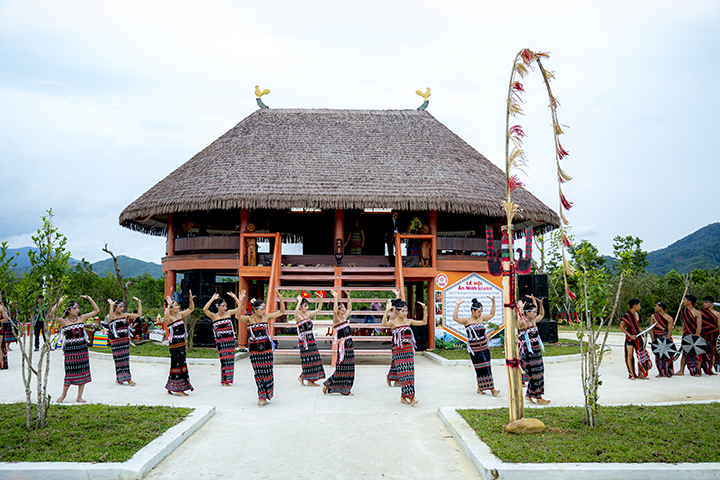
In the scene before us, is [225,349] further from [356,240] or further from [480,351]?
[356,240]

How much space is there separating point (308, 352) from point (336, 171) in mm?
6464

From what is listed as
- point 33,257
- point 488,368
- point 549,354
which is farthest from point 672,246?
point 33,257

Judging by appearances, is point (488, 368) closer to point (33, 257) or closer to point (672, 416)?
point (672, 416)

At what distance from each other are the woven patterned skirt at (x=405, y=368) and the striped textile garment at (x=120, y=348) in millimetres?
4280

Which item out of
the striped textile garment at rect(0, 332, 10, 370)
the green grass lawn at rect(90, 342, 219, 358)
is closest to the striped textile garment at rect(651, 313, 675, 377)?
the green grass lawn at rect(90, 342, 219, 358)

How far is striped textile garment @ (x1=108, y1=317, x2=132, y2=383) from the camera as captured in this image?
835 centimetres

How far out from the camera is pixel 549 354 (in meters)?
11.7

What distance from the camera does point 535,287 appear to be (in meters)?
14.7

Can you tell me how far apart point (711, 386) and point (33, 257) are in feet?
30.9

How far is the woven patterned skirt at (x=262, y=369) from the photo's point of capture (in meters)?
6.95

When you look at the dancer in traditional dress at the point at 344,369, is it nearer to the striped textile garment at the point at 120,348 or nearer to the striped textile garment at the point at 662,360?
the striped textile garment at the point at 120,348

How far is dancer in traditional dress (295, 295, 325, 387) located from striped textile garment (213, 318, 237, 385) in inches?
43.9

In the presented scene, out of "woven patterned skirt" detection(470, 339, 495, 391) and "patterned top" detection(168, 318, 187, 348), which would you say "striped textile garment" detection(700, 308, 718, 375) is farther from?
"patterned top" detection(168, 318, 187, 348)

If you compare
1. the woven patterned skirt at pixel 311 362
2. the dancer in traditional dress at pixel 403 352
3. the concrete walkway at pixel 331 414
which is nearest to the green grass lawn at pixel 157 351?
the concrete walkway at pixel 331 414
